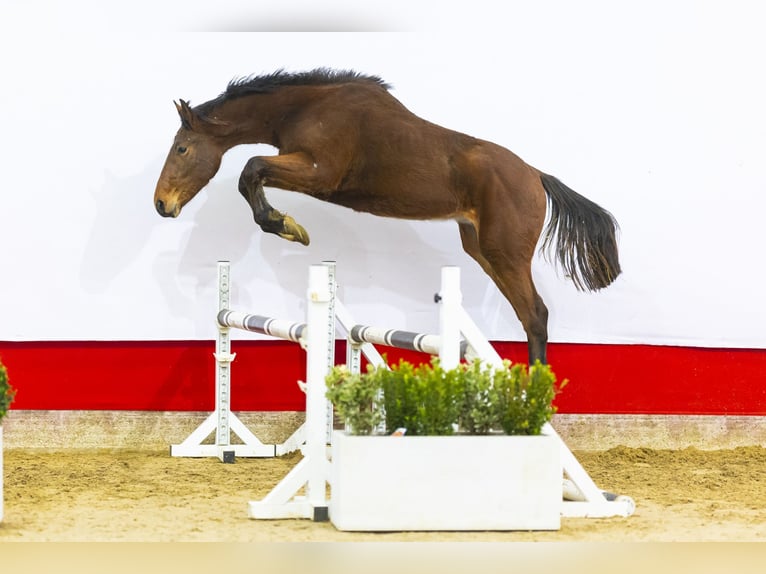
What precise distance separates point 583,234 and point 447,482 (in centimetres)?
222

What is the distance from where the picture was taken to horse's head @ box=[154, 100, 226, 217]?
16.6 feet

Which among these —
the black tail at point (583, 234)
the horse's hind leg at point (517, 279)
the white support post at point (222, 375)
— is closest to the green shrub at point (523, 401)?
the horse's hind leg at point (517, 279)

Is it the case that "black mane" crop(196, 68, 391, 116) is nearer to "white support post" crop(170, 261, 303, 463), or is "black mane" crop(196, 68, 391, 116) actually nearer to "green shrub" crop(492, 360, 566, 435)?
"white support post" crop(170, 261, 303, 463)

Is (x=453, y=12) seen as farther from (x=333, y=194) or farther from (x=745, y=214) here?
(x=745, y=214)

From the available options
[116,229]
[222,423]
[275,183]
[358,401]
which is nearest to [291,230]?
[275,183]

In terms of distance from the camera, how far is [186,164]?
505cm

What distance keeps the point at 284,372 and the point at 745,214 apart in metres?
2.48

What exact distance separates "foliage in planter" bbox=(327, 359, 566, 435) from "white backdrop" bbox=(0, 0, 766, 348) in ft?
6.79

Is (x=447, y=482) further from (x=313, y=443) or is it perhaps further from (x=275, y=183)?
(x=275, y=183)

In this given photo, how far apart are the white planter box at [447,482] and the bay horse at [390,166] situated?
186cm

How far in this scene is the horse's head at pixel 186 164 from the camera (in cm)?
506

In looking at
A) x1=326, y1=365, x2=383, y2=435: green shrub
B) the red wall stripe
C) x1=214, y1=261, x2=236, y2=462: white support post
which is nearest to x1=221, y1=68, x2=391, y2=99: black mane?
x1=214, y1=261, x2=236, y2=462: white support post

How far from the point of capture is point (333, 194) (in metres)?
5.03

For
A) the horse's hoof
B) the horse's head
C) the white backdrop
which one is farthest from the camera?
the white backdrop
